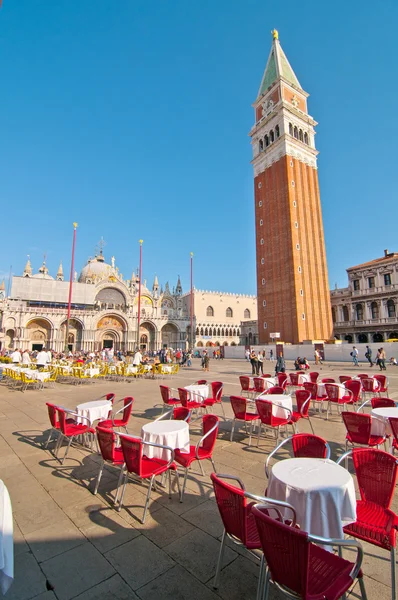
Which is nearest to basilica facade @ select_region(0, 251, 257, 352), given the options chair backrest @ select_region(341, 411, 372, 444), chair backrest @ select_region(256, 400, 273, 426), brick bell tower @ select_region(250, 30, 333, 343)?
brick bell tower @ select_region(250, 30, 333, 343)

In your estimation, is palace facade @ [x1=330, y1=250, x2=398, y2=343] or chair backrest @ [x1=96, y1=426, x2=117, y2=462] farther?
palace facade @ [x1=330, y1=250, x2=398, y2=343]

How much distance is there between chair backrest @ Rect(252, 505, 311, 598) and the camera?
1564 millimetres

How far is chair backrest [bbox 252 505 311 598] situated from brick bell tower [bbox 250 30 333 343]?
34.1 meters

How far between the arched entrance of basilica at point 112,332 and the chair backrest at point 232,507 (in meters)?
43.6

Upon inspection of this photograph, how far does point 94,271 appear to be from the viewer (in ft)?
162

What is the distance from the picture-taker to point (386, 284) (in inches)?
1531

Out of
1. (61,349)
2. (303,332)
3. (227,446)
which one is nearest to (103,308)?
(61,349)

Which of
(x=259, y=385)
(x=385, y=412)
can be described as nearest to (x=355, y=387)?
(x=259, y=385)

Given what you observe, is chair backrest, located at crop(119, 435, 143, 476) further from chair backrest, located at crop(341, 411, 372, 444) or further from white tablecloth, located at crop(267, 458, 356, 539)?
chair backrest, located at crop(341, 411, 372, 444)

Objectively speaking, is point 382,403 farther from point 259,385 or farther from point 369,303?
point 369,303

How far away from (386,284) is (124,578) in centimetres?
4451

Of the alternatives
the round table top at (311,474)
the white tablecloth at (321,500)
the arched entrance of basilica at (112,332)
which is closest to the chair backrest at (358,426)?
the round table top at (311,474)

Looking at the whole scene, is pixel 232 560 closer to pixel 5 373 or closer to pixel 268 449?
pixel 268 449

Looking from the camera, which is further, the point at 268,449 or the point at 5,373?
the point at 5,373
